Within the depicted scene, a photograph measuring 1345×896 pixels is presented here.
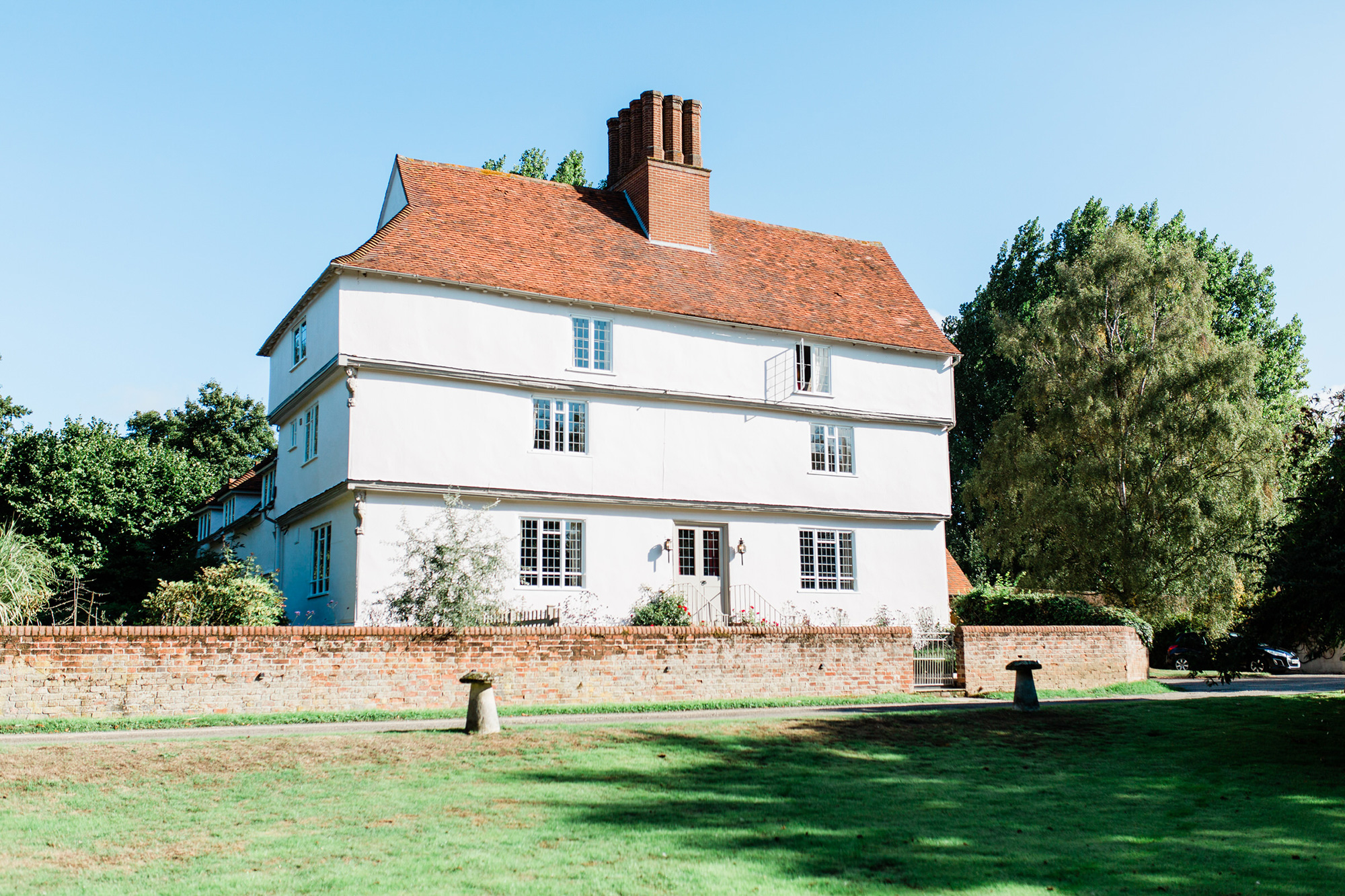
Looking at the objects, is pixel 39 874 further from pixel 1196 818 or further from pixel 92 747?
pixel 1196 818

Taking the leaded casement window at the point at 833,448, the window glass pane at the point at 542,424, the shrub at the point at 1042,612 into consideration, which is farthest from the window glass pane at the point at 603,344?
the shrub at the point at 1042,612

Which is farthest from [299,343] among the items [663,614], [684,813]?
[684,813]

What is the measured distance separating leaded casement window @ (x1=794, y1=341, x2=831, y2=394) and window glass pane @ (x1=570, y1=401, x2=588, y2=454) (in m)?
6.23

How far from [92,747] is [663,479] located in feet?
51.5

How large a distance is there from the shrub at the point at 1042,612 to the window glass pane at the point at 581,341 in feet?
38.4

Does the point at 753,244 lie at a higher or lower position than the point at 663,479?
higher

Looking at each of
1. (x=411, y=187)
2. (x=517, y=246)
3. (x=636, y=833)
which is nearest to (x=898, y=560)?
(x=517, y=246)

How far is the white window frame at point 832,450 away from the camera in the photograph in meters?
29.2

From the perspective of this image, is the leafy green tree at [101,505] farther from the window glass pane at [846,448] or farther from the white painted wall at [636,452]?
the window glass pane at [846,448]

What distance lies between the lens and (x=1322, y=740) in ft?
52.7

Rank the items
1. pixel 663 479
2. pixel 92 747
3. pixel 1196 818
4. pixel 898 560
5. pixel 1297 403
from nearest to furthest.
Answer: pixel 1196 818, pixel 92 747, pixel 663 479, pixel 898 560, pixel 1297 403

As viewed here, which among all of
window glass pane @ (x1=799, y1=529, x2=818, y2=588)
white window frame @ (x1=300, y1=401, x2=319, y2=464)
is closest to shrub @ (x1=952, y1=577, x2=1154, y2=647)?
window glass pane @ (x1=799, y1=529, x2=818, y2=588)

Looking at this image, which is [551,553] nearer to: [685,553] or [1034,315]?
[685,553]

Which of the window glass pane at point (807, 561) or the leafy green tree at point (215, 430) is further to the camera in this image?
the leafy green tree at point (215, 430)
